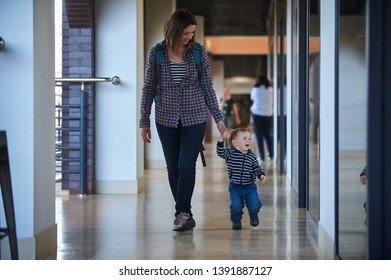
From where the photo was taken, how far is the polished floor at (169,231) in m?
3.35

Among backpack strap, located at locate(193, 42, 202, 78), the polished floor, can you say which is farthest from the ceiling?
backpack strap, located at locate(193, 42, 202, 78)

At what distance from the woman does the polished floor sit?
0.98 ft

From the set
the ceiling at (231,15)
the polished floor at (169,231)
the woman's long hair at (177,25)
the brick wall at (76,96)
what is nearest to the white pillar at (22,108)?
the polished floor at (169,231)

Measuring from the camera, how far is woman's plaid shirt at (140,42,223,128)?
13.0 ft

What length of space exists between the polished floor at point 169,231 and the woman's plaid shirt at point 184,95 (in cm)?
67

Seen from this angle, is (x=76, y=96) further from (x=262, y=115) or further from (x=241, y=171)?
(x=262, y=115)

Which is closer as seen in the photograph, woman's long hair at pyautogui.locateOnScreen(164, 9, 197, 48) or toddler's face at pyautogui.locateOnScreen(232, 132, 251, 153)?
woman's long hair at pyautogui.locateOnScreen(164, 9, 197, 48)

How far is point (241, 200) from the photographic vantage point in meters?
4.23

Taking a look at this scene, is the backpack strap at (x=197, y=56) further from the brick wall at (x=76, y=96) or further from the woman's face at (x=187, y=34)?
the brick wall at (x=76, y=96)

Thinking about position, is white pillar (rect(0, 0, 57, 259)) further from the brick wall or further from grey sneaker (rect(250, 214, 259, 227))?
the brick wall

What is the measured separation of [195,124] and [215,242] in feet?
2.35

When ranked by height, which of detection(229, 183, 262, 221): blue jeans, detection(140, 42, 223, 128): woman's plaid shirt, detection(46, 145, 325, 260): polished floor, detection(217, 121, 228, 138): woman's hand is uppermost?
detection(140, 42, 223, 128): woman's plaid shirt

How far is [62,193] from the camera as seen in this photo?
20.0 feet

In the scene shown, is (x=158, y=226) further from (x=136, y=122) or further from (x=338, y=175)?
(x=136, y=122)
